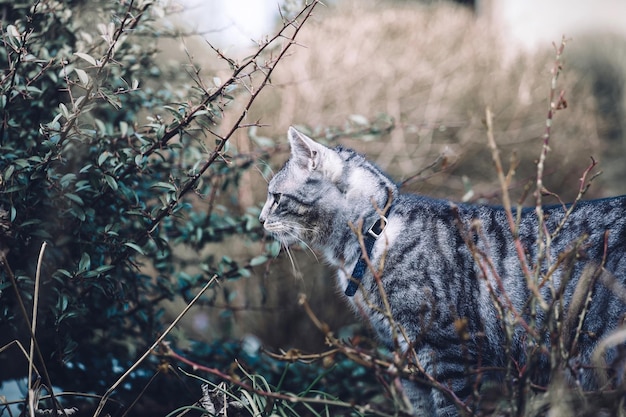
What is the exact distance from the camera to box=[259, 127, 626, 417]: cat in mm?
1812

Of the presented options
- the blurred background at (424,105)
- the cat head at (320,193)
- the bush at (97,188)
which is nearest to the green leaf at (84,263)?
the bush at (97,188)

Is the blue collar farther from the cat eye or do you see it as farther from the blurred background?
the blurred background

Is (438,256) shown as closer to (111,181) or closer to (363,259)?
(363,259)

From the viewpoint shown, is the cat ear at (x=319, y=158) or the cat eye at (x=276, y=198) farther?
the cat eye at (x=276, y=198)

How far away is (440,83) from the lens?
4449mm

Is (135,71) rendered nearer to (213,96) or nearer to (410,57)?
(213,96)

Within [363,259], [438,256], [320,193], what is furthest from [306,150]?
[438,256]

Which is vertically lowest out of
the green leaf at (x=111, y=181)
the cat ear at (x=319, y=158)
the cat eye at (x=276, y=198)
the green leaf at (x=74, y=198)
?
the cat eye at (x=276, y=198)

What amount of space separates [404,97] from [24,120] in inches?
111

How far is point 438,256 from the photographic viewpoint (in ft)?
6.52

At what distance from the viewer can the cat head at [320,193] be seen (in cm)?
212

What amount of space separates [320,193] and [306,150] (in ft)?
0.52

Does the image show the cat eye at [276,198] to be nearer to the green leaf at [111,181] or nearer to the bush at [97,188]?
the bush at [97,188]

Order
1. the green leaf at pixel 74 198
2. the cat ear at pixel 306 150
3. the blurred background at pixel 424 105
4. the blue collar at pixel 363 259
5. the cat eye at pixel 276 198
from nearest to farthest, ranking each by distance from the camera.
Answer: the green leaf at pixel 74 198, the blue collar at pixel 363 259, the cat ear at pixel 306 150, the cat eye at pixel 276 198, the blurred background at pixel 424 105
